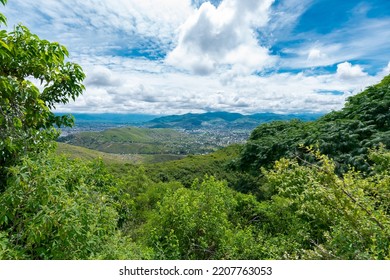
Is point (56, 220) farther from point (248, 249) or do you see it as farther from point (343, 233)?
point (248, 249)

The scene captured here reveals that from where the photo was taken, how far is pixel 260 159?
19500mm

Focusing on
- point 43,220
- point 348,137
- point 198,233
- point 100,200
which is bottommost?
point 198,233

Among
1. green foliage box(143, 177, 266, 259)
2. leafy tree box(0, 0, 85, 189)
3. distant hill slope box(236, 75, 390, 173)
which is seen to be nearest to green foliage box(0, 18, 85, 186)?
leafy tree box(0, 0, 85, 189)

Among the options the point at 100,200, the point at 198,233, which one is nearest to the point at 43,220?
the point at 100,200

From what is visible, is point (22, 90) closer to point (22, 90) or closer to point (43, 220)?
point (22, 90)

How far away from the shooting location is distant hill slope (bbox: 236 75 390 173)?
1259 centimetres

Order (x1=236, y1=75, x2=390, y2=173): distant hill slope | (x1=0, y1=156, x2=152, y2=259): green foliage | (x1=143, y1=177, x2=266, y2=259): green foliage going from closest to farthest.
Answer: (x1=0, y1=156, x2=152, y2=259): green foliage → (x1=143, y1=177, x2=266, y2=259): green foliage → (x1=236, y1=75, x2=390, y2=173): distant hill slope

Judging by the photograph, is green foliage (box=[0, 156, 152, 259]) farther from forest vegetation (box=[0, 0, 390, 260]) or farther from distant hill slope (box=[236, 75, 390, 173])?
distant hill slope (box=[236, 75, 390, 173])

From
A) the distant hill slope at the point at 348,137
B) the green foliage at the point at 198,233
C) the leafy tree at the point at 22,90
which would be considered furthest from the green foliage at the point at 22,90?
the distant hill slope at the point at 348,137

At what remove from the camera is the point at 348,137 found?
13.9 m

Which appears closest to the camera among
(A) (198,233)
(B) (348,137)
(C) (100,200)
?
(C) (100,200)

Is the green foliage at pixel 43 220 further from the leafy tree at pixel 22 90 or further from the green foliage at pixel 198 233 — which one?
the green foliage at pixel 198 233

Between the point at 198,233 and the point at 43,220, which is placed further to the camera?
the point at 198,233

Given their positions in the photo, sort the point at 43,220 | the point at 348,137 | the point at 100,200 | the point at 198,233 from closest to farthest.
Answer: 1. the point at 43,220
2. the point at 100,200
3. the point at 198,233
4. the point at 348,137
